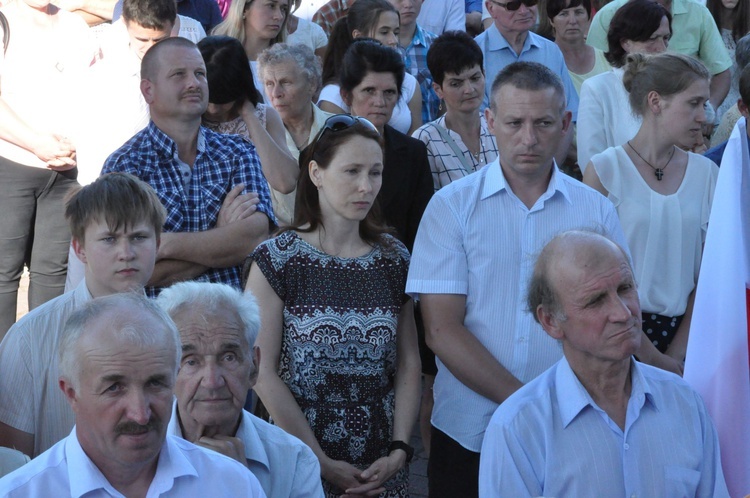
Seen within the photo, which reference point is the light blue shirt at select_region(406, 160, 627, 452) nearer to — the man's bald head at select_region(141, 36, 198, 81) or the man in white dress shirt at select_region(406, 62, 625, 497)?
the man in white dress shirt at select_region(406, 62, 625, 497)

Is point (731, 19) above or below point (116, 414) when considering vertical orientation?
above

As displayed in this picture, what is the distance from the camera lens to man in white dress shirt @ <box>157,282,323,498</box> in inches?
120

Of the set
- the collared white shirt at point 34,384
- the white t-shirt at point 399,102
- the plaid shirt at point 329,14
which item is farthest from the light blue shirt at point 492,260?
the plaid shirt at point 329,14

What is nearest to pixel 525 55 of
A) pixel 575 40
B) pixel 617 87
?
pixel 575 40

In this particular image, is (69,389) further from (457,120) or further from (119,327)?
(457,120)

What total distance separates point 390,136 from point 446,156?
13.8 inches

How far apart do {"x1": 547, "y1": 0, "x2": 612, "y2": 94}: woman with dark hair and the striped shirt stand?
5.51 ft

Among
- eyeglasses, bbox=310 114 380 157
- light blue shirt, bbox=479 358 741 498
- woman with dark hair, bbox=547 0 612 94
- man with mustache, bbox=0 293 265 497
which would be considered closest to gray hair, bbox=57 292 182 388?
man with mustache, bbox=0 293 265 497

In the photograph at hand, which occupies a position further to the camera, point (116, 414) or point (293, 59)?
point (293, 59)

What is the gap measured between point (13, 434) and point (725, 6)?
5889 mm

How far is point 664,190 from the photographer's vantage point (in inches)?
175

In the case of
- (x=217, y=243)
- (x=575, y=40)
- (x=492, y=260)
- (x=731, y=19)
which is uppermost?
(x=731, y=19)

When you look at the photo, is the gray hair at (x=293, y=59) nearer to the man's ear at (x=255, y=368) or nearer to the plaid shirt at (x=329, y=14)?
the plaid shirt at (x=329, y=14)

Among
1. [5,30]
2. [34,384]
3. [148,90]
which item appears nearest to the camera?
[34,384]
